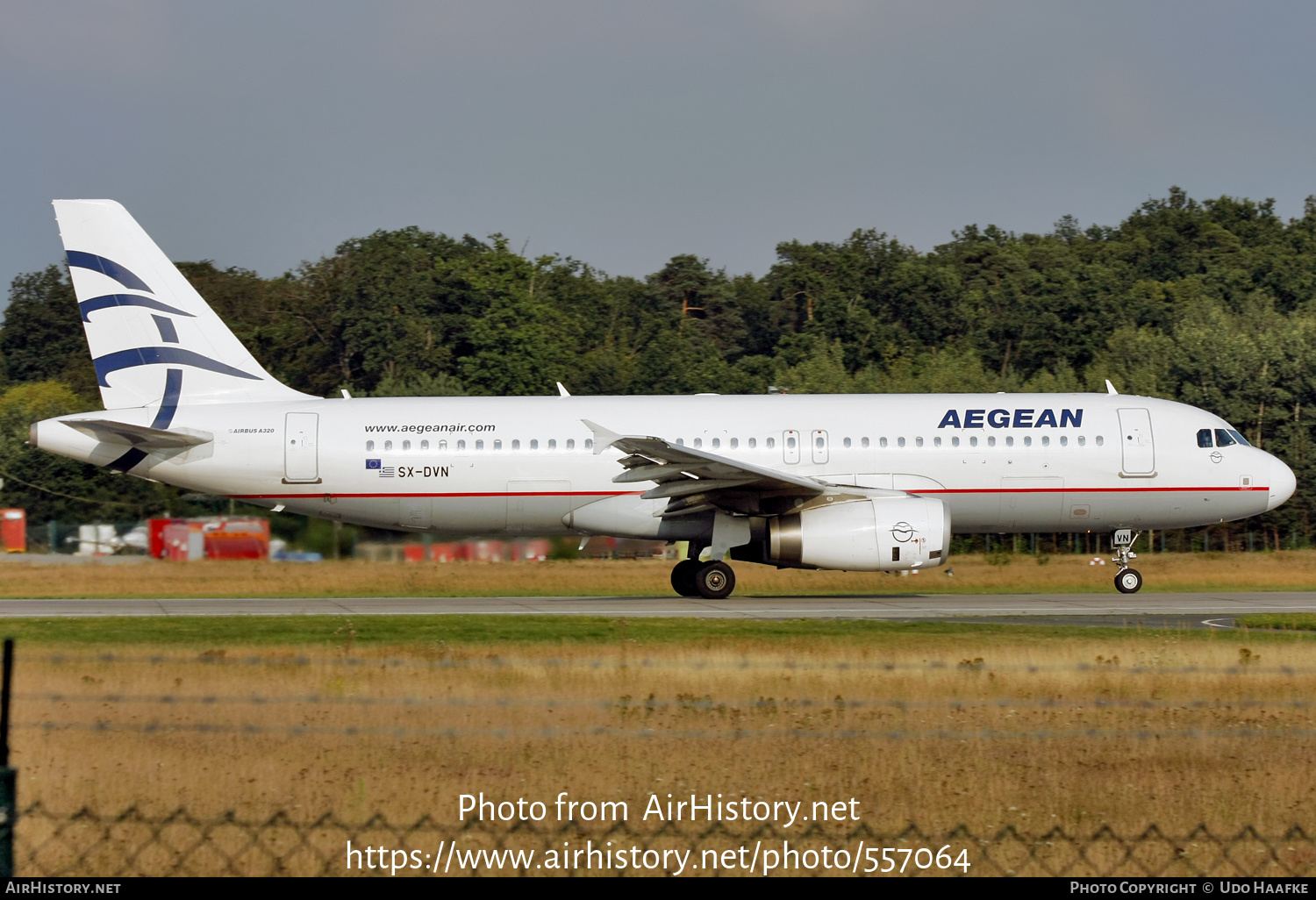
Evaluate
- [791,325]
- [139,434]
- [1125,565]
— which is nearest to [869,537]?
[1125,565]

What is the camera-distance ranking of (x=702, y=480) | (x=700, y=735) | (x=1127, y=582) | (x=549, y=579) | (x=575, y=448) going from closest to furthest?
(x=700, y=735) < (x=702, y=480) < (x=575, y=448) < (x=1127, y=582) < (x=549, y=579)

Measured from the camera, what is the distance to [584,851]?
8.22 meters

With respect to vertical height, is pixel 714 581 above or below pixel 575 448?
below

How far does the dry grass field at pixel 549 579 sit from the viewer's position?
1139 inches

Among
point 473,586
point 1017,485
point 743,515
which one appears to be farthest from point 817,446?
point 473,586

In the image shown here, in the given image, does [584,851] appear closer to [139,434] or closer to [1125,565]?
[139,434]

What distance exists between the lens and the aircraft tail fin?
26875mm

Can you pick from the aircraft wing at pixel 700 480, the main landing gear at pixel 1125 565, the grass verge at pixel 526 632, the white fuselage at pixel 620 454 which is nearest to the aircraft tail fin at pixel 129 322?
the white fuselage at pixel 620 454

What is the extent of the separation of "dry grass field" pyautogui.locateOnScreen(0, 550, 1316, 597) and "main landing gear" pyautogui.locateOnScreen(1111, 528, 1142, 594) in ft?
2.12

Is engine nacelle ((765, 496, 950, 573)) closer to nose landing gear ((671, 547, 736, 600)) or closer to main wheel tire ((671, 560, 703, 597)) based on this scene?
nose landing gear ((671, 547, 736, 600))

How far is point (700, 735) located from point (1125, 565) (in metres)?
18.6

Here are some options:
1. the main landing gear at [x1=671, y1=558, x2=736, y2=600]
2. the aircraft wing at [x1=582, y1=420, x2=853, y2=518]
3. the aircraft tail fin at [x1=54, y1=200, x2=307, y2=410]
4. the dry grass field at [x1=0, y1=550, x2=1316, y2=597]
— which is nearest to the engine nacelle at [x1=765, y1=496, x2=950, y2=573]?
the aircraft wing at [x1=582, y1=420, x2=853, y2=518]

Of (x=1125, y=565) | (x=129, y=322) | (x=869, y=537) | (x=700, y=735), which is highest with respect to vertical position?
(x=129, y=322)

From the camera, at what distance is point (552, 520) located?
26469mm
